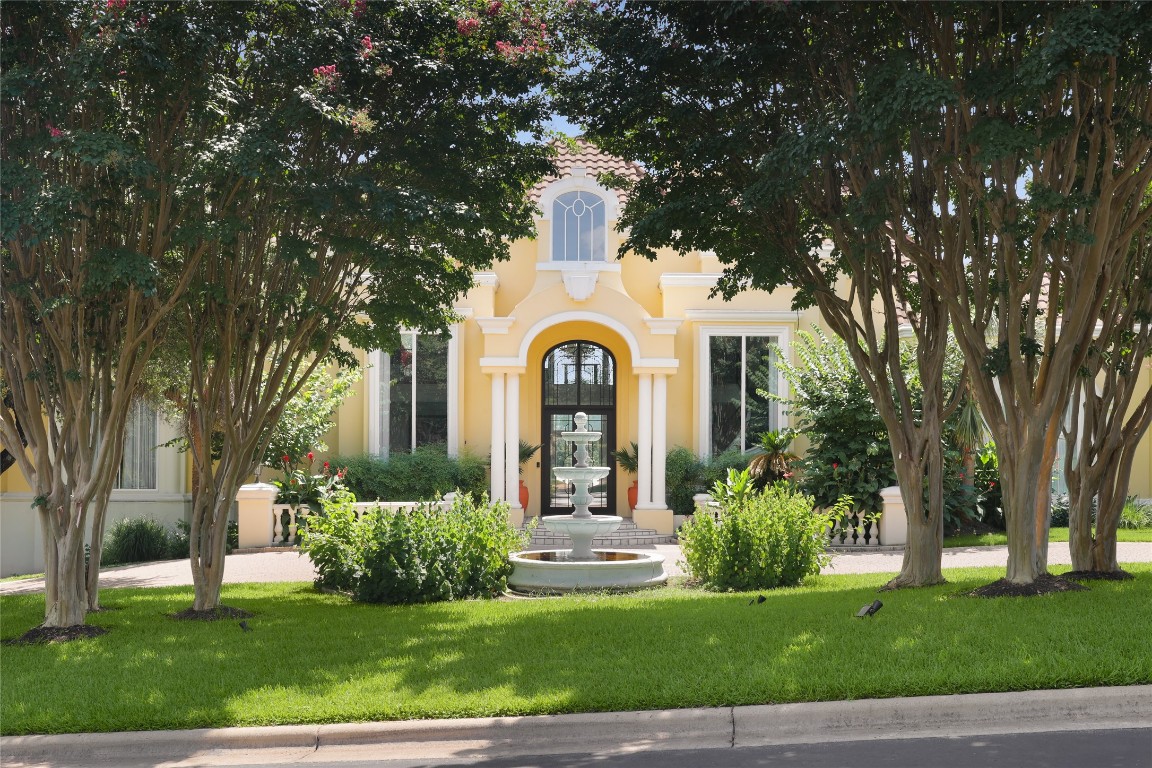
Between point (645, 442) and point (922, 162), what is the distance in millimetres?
11147

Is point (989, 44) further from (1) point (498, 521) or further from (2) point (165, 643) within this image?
(2) point (165, 643)

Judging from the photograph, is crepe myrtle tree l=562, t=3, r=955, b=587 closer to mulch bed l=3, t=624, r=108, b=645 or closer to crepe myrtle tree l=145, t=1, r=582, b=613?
crepe myrtle tree l=145, t=1, r=582, b=613

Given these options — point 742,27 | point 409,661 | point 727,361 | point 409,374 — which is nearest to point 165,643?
point 409,661

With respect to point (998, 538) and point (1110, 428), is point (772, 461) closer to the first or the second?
point (998, 538)

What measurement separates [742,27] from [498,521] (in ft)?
21.1

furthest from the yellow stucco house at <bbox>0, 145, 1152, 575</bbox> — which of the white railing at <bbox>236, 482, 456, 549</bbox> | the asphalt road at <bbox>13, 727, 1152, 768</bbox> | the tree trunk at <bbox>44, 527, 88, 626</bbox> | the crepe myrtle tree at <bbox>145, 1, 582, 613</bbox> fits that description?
the asphalt road at <bbox>13, 727, 1152, 768</bbox>

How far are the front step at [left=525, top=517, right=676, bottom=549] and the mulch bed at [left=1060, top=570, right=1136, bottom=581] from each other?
30.6ft

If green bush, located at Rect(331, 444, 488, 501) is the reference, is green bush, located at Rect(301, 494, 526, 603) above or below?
below

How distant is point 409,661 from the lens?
8.28 meters

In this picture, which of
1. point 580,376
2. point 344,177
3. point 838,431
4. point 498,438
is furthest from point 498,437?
point 344,177

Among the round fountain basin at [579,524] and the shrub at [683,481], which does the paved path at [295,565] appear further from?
the shrub at [683,481]

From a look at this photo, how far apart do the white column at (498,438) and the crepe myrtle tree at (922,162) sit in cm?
945

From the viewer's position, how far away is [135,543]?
1912 centimetres

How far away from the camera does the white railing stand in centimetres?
1919
